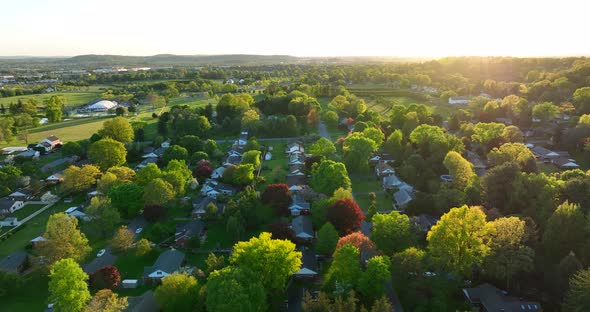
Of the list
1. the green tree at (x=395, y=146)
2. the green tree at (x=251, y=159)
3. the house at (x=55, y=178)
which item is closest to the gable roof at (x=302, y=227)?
the green tree at (x=251, y=159)

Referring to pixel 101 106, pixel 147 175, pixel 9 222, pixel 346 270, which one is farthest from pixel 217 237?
pixel 101 106

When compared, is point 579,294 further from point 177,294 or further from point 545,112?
point 545,112

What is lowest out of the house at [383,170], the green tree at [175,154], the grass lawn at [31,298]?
the grass lawn at [31,298]

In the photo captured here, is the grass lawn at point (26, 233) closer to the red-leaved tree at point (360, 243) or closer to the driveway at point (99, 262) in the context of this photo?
the driveway at point (99, 262)

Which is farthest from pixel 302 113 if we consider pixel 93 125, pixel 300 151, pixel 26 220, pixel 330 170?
pixel 26 220

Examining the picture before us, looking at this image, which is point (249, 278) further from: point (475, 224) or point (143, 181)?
point (143, 181)

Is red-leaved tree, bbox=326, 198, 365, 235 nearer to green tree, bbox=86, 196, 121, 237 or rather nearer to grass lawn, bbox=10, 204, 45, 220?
green tree, bbox=86, 196, 121, 237

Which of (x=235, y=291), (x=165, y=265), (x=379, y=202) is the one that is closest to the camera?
(x=235, y=291)
